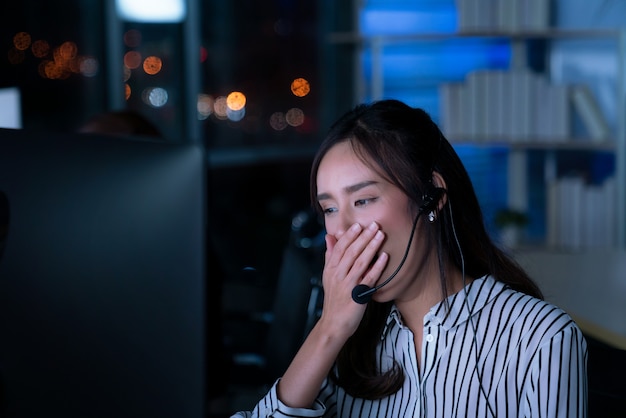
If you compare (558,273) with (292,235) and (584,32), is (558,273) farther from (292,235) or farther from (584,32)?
(584,32)

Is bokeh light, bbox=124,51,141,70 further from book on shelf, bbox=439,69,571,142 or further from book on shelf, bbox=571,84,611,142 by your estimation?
book on shelf, bbox=571,84,611,142

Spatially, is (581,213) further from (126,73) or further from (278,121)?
(126,73)

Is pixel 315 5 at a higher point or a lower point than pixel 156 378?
higher

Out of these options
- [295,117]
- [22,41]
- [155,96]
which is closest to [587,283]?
[22,41]

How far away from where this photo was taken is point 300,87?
5617mm

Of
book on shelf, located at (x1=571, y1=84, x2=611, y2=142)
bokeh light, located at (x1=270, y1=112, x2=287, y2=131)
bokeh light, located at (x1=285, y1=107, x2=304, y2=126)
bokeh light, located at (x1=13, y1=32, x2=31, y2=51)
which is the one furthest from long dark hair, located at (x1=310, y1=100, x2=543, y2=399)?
bokeh light, located at (x1=285, y1=107, x2=304, y2=126)

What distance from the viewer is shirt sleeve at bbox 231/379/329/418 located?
47.3 inches

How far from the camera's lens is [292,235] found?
10.1ft

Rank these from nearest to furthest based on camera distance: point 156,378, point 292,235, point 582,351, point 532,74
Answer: point 156,378 < point 582,351 < point 292,235 < point 532,74

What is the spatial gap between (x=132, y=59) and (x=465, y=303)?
3.12 metres

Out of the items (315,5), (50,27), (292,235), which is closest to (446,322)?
(292,235)

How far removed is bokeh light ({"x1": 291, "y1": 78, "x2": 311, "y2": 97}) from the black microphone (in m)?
4.34

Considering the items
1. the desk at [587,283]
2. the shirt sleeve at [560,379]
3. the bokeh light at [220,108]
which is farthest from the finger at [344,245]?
the bokeh light at [220,108]

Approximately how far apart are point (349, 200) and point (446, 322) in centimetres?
26
